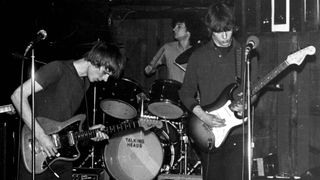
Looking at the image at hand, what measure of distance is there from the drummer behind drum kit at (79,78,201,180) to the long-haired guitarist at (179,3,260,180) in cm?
216

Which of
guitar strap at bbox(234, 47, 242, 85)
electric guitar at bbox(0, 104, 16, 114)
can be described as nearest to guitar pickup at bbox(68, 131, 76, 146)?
electric guitar at bbox(0, 104, 16, 114)

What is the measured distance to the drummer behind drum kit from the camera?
728 centimetres

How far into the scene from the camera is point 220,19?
15.8ft

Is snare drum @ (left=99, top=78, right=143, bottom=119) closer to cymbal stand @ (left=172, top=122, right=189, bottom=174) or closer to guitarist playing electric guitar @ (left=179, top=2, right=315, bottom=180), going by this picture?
cymbal stand @ (left=172, top=122, right=189, bottom=174)

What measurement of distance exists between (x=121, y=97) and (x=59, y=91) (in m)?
2.58

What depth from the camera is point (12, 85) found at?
23.0ft

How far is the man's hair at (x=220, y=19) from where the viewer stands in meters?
4.80

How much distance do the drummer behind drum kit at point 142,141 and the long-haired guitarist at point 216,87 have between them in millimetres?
2163

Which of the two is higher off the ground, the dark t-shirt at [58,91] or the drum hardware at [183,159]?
the dark t-shirt at [58,91]

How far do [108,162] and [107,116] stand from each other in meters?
0.95

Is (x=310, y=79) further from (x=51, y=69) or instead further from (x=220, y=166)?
(x=51, y=69)

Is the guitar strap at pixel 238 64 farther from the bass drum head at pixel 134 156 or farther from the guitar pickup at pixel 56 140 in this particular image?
the bass drum head at pixel 134 156

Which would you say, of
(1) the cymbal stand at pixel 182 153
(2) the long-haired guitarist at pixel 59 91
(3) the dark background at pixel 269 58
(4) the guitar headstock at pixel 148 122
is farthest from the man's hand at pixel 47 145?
(1) the cymbal stand at pixel 182 153

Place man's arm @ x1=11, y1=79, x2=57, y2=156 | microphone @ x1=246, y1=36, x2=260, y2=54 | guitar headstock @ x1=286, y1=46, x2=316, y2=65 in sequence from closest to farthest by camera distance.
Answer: microphone @ x1=246, y1=36, x2=260, y2=54 → man's arm @ x1=11, y1=79, x2=57, y2=156 → guitar headstock @ x1=286, y1=46, x2=316, y2=65
